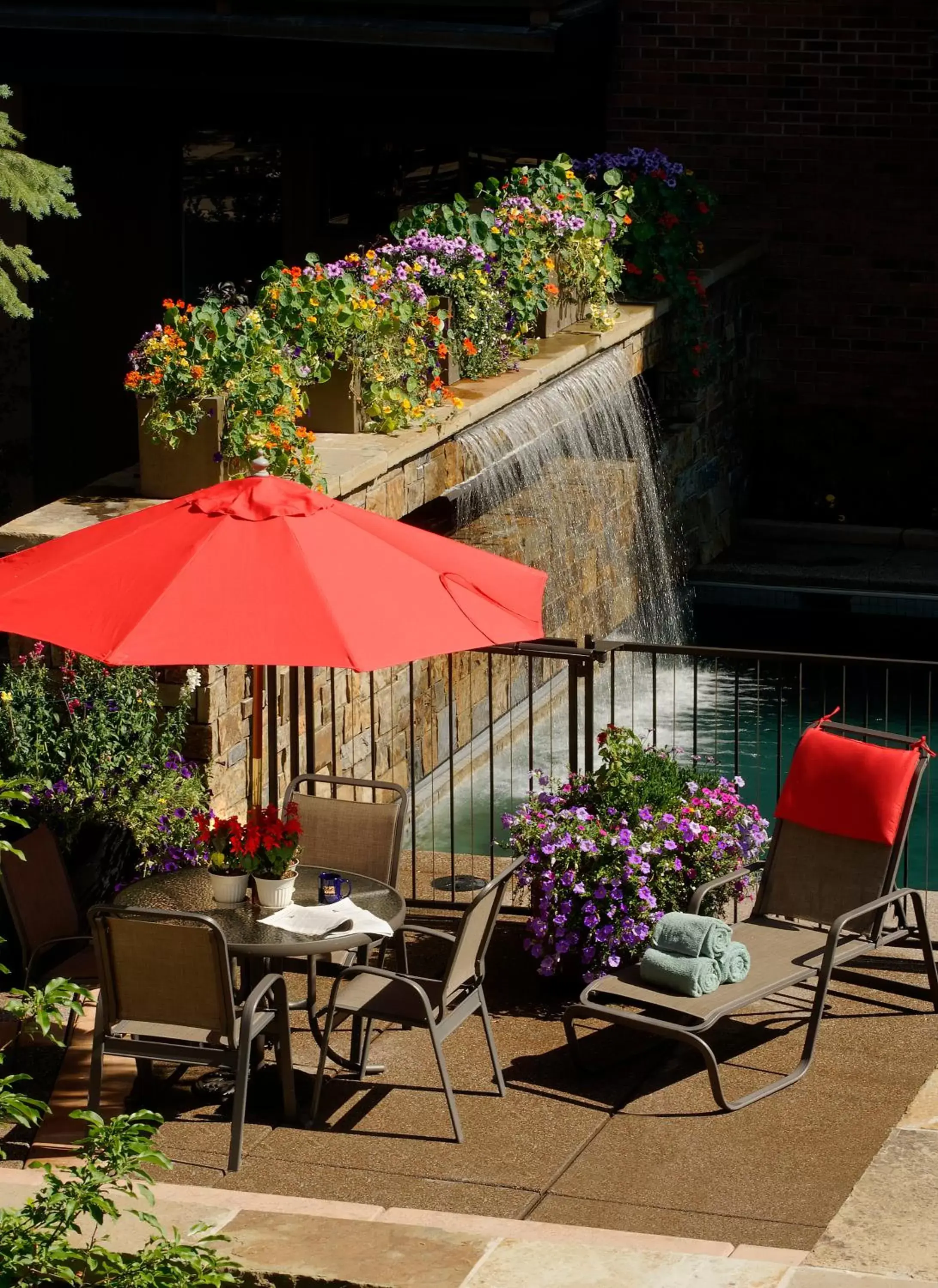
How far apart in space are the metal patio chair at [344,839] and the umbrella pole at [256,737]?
16 cm

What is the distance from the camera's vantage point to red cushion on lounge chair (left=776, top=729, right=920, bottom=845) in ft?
22.3

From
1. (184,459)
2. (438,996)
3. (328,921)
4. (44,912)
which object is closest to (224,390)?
(184,459)

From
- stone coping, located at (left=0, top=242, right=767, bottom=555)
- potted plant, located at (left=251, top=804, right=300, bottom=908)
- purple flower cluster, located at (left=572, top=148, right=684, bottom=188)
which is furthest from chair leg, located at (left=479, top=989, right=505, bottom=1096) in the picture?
purple flower cluster, located at (left=572, top=148, right=684, bottom=188)

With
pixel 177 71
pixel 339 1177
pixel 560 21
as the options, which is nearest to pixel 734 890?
pixel 339 1177

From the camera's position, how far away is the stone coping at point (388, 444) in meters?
7.68

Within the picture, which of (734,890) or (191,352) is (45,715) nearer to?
(191,352)

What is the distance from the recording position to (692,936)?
6.30m

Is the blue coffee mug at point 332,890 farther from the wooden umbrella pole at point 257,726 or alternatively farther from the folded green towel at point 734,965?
the folded green towel at point 734,965

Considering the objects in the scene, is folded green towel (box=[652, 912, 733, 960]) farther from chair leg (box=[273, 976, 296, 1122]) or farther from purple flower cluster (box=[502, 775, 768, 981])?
chair leg (box=[273, 976, 296, 1122])

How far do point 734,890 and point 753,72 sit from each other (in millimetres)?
10328

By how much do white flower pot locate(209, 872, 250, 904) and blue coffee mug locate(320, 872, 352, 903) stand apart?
0.80 ft

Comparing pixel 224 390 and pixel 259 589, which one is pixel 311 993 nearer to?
pixel 259 589

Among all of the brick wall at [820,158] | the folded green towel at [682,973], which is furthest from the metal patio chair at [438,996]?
the brick wall at [820,158]

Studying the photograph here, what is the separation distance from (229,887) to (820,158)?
11.2 m
